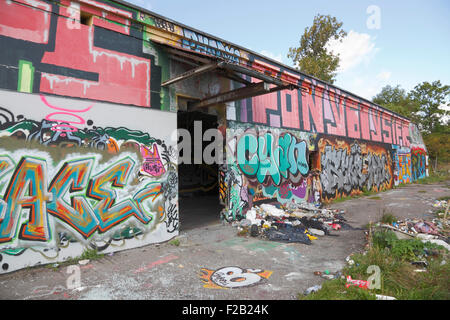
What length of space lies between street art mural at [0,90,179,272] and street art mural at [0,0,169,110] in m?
0.29

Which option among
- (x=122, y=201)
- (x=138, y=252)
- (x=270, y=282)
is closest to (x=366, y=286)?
(x=270, y=282)

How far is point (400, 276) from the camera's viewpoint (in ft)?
12.0

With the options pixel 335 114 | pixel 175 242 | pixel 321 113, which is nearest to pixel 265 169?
pixel 175 242

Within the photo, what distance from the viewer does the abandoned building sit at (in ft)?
14.3

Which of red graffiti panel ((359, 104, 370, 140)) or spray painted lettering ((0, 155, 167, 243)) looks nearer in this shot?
spray painted lettering ((0, 155, 167, 243))

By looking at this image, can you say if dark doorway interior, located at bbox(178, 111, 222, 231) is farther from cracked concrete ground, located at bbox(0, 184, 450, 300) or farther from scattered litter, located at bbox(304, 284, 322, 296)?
scattered litter, located at bbox(304, 284, 322, 296)

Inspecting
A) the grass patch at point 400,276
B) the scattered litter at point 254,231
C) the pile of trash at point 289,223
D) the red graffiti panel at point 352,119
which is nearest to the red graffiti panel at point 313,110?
the red graffiti panel at point 352,119

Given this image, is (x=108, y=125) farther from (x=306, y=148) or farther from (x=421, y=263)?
(x=306, y=148)

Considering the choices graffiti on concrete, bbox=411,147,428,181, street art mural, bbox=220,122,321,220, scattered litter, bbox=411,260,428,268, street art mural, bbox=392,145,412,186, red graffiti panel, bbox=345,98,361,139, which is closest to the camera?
scattered litter, bbox=411,260,428,268

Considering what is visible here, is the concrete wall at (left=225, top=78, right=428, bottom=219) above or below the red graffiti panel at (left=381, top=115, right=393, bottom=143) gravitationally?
below

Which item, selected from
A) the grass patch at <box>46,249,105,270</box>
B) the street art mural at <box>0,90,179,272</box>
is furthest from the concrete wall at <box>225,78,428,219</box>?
the grass patch at <box>46,249,105,270</box>
